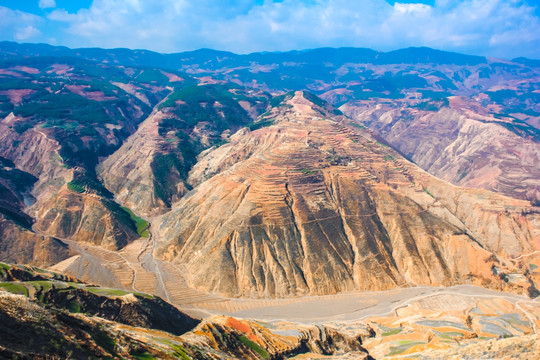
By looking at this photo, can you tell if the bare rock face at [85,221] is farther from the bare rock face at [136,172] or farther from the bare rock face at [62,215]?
the bare rock face at [136,172]

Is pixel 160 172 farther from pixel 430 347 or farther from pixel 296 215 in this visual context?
pixel 430 347

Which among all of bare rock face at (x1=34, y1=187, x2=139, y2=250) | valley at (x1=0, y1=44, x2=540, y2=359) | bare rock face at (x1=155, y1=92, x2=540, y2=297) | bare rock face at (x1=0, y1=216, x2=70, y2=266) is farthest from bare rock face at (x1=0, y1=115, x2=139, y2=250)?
bare rock face at (x1=155, y1=92, x2=540, y2=297)

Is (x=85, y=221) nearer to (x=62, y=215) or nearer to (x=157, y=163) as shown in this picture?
(x=62, y=215)

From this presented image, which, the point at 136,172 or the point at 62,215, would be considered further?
the point at 136,172

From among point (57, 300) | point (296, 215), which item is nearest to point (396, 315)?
point (296, 215)

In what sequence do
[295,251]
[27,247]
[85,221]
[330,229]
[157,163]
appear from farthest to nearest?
[157,163] < [85,221] < [330,229] < [27,247] < [295,251]

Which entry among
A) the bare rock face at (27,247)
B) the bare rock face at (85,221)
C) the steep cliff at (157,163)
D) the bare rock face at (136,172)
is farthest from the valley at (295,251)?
the steep cliff at (157,163)

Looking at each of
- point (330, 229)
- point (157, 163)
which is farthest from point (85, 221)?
point (330, 229)

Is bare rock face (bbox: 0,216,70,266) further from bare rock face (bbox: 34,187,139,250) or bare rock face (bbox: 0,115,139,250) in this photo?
bare rock face (bbox: 34,187,139,250)

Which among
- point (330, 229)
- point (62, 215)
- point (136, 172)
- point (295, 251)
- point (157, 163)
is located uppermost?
point (157, 163)
